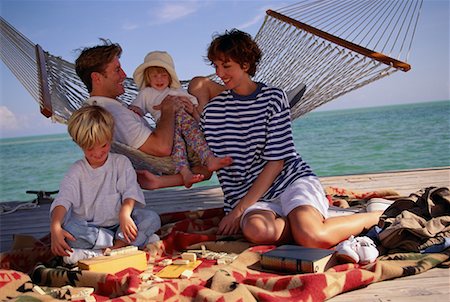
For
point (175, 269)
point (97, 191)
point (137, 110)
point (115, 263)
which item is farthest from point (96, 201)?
point (137, 110)

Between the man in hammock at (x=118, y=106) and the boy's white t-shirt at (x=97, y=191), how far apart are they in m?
0.20

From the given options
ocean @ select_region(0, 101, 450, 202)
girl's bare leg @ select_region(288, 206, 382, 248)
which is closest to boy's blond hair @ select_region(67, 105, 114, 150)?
girl's bare leg @ select_region(288, 206, 382, 248)

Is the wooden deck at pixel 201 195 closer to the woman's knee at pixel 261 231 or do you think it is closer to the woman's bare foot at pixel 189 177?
the woman's bare foot at pixel 189 177

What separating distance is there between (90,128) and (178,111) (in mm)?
444

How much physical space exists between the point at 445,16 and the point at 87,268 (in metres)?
17.0

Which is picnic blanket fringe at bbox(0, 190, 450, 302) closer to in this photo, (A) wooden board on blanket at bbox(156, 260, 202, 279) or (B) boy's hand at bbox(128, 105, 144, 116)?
(A) wooden board on blanket at bbox(156, 260, 202, 279)

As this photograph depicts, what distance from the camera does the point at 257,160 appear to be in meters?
1.88

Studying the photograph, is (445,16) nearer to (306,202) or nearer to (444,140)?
(444,140)

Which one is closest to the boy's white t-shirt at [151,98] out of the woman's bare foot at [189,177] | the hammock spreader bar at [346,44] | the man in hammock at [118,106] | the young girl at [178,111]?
the young girl at [178,111]

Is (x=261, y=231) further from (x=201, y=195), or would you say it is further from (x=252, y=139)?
(x=201, y=195)

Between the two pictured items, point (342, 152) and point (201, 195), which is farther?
point (342, 152)

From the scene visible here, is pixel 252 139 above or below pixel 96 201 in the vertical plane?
above

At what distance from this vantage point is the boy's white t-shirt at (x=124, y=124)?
6.34 feet

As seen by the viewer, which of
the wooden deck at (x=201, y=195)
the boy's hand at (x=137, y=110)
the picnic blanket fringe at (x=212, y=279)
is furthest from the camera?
the wooden deck at (x=201, y=195)
